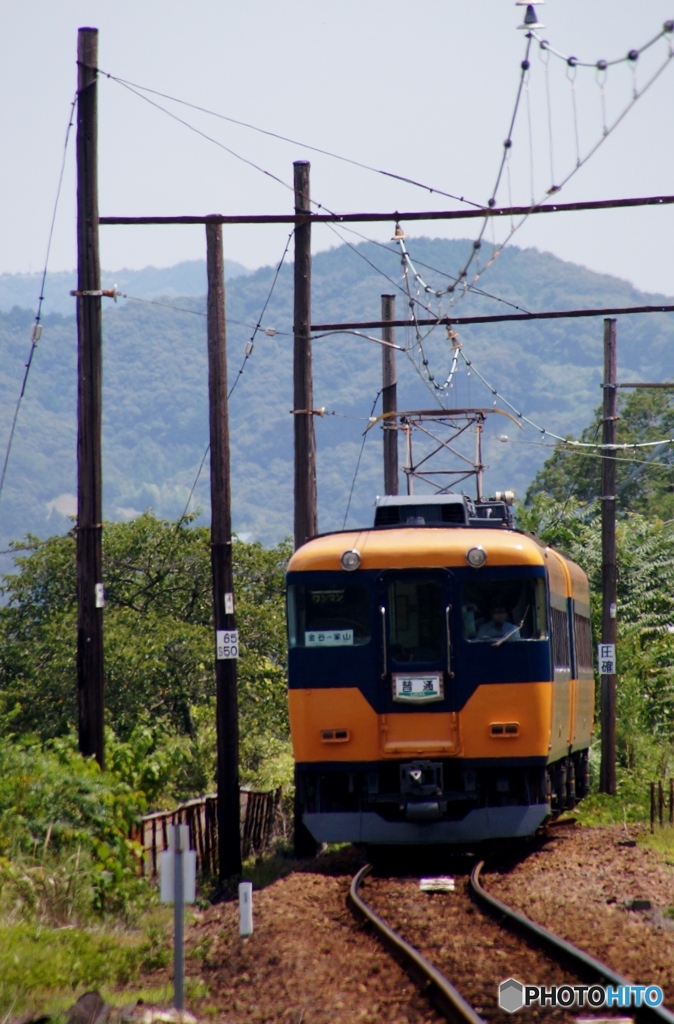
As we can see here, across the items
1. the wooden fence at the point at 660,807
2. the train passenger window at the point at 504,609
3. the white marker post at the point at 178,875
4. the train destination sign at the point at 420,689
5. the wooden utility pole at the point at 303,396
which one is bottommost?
the wooden fence at the point at 660,807

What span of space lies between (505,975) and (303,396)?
32.8 ft

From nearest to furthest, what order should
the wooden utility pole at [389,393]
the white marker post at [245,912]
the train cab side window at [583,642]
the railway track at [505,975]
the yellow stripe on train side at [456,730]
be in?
the railway track at [505,975], the white marker post at [245,912], the yellow stripe on train side at [456,730], the train cab side window at [583,642], the wooden utility pole at [389,393]

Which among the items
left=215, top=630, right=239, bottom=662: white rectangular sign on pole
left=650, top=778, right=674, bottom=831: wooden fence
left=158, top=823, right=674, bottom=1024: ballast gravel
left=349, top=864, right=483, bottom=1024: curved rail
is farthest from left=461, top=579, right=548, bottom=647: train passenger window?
left=650, top=778, right=674, bottom=831: wooden fence

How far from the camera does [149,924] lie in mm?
11930

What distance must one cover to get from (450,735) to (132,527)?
1894 centimetres

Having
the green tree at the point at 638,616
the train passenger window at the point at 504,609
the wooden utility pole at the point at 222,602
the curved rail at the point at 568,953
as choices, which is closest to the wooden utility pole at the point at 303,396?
the wooden utility pole at the point at 222,602

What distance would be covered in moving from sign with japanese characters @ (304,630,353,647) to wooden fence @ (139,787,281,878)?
2.23 m

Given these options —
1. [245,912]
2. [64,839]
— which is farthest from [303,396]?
[245,912]

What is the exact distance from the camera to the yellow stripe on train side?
13.8m

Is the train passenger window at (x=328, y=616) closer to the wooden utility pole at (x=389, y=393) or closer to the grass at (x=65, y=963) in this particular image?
the grass at (x=65, y=963)

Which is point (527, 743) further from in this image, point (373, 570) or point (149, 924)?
point (149, 924)

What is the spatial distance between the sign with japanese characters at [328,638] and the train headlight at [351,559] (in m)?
0.67

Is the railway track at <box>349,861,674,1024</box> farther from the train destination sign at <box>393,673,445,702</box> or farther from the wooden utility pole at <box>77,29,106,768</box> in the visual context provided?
the wooden utility pole at <box>77,29,106,768</box>

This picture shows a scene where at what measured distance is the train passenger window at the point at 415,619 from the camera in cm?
1398
